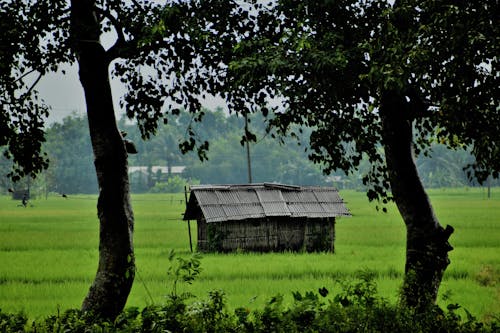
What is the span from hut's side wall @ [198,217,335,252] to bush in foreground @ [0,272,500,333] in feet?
60.9

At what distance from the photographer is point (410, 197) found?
38.1ft

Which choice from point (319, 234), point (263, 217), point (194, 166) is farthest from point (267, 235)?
point (194, 166)

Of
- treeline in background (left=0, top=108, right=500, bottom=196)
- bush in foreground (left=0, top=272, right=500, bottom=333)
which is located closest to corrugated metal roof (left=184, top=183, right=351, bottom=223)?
bush in foreground (left=0, top=272, right=500, bottom=333)

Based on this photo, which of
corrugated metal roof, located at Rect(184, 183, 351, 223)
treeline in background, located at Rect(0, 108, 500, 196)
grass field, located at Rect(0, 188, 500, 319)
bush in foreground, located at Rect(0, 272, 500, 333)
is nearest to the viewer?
bush in foreground, located at Rect(0, 272, 500, 333)

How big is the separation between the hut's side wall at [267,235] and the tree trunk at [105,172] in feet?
52.1

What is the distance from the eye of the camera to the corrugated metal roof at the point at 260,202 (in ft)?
86.4

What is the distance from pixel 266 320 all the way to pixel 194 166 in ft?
383

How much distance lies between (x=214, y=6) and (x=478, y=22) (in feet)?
11.8

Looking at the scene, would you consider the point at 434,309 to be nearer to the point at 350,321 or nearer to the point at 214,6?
the point at 350,321

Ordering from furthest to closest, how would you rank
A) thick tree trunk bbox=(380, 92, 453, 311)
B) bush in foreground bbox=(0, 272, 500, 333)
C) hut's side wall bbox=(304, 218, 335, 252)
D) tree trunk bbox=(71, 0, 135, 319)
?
1. hut's side wall bbox=(304, 218, 335, 252)
2. thick tree trunk bbox=(380, 92, 453, 311)
3. tree trunk bbox=(71, 0, 135, 319)
4. bush in foreground bbox=(0, 272, 500, 333)

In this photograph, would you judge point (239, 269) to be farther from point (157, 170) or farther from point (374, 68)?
point (157, 170)

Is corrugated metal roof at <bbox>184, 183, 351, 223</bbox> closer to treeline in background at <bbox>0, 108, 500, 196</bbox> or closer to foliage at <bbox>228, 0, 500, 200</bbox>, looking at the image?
foliage at <bbox>228, 0, 500, 200</bbox>

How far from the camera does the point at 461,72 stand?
900 centimetres

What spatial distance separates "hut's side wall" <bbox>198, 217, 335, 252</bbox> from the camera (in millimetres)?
26531
